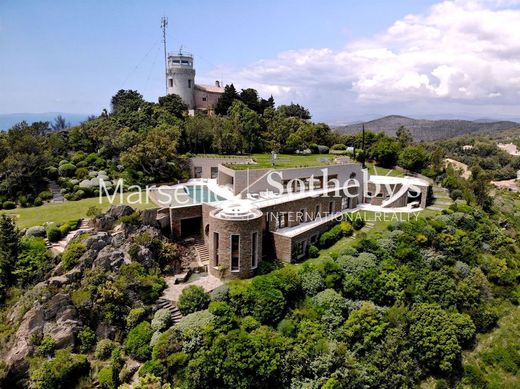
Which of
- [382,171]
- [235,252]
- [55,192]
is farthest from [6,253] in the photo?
[382,171]

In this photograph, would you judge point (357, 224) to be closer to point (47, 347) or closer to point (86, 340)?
point (86, 340)

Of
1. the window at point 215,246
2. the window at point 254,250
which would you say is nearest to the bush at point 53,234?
the window at point 215,246

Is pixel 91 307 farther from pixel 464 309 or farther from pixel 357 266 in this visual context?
pixel 464 309

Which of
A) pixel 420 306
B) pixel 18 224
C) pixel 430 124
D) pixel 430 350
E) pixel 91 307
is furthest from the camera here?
pixel 430 124

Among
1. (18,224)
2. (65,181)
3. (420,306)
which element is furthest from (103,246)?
(420,306)

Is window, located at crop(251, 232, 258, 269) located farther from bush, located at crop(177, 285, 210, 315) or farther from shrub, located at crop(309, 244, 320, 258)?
shrub, located at crop(309, 244, 320, 258)

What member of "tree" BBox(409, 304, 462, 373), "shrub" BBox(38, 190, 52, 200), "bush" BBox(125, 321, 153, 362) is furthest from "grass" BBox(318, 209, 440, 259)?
"shrub" BBox(38, 190, 52, 200)
